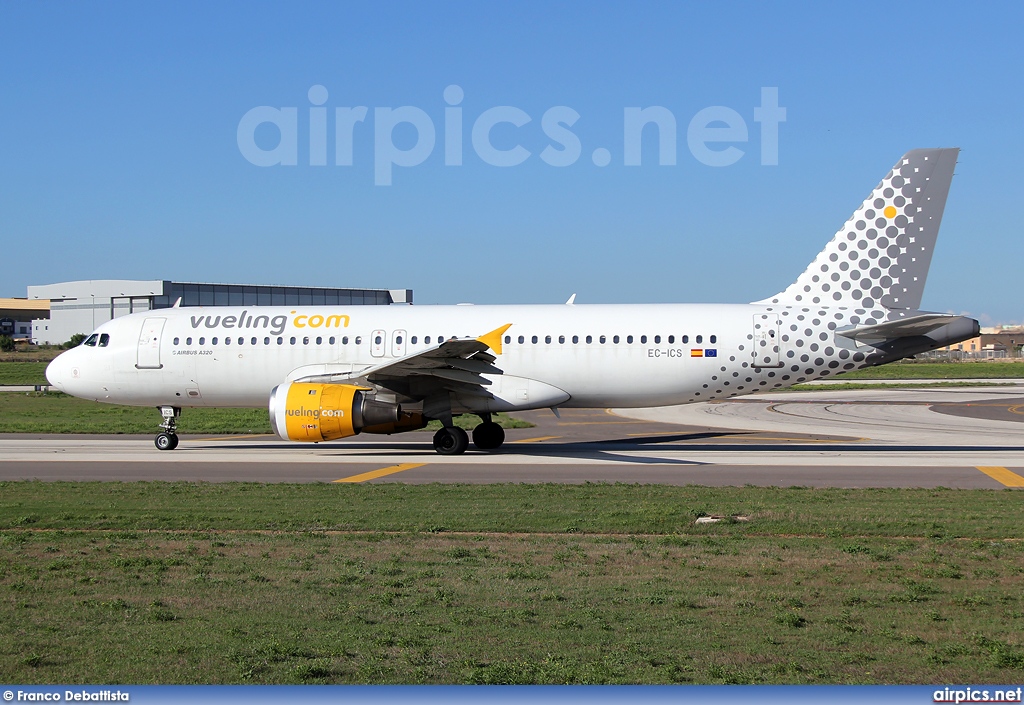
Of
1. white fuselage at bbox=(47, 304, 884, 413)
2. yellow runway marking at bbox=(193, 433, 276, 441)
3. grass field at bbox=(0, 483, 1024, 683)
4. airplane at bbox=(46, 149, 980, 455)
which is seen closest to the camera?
grass field at bbox=(0, 483, 1024, 683)

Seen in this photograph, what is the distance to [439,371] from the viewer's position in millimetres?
21344

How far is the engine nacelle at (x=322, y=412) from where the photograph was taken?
66.6ft

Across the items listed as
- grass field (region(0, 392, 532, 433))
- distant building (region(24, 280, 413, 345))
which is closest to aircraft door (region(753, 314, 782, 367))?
grass field (region(0, 392, 532, 433))

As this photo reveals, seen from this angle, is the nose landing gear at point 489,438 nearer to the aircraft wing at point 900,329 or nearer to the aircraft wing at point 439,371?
the aircraft wing at point 439,371

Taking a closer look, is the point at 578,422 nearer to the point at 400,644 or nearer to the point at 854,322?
the point at 854,322

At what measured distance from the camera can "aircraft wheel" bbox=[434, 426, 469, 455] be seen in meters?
22.0

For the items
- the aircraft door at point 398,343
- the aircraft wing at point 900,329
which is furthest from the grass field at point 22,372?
the aircraft wing at point 900,329

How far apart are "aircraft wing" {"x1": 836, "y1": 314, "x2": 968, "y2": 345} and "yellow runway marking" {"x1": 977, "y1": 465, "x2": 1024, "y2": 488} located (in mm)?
3245

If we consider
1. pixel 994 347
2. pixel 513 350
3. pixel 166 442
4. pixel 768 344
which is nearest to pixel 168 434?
pixel 166 442

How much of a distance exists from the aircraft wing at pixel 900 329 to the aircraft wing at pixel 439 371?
306 inches

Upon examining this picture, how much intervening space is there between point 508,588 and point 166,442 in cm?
1690

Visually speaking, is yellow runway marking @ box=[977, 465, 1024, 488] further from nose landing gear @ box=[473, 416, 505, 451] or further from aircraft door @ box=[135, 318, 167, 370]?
aircraft door @ box=[135, 318, 167, 370]

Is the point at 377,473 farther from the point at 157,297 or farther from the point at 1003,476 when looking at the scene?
the point at 157,297

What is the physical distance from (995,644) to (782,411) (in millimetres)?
32023
